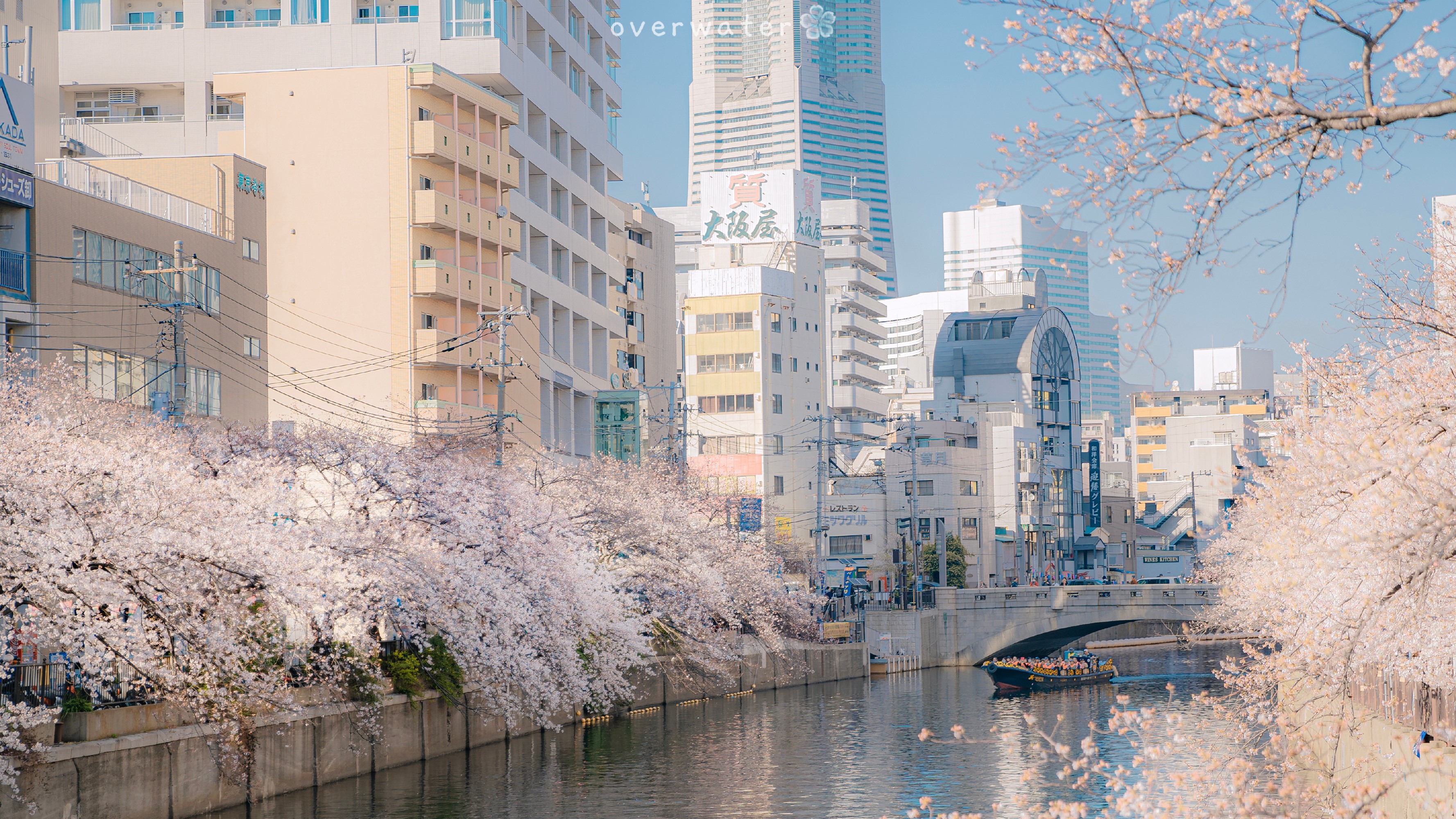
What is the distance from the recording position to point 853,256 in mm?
148625

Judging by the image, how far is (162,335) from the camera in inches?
1602

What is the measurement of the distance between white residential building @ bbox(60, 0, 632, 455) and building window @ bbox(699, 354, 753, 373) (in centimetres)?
3800

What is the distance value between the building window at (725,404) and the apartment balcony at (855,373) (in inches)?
823

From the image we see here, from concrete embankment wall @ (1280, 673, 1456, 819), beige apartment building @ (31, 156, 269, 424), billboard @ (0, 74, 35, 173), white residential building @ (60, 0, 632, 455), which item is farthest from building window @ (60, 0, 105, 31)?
concrete embankment wall @ (1280, 673, 1456, 819)

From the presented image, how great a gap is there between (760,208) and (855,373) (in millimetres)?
19030

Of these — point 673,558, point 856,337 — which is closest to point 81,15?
point 673,558

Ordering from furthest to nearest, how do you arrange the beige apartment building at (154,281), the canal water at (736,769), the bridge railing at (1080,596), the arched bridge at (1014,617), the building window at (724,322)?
1. the building window at (724,322)
2. the arched bridge at (1014,617)
3. the bridge railing at (1080,596)
4. the beige apartment building at (154,281)
5. the canal water at (736,769)

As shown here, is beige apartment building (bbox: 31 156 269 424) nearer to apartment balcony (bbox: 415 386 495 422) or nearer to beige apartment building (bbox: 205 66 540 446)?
beige apartment building (bbox: 205 66 540 446)

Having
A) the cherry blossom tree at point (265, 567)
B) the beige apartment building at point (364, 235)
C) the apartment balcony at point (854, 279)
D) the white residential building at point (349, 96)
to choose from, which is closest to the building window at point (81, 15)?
the white residential building at point (349, 96)

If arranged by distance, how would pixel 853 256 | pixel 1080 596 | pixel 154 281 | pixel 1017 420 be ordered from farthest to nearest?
pixel 853 256
pixel 1017 420
pixel 1080 596
pixel 154 281

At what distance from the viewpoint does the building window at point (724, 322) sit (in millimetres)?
119375

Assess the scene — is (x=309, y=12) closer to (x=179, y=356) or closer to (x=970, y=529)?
(x=179, y=356)

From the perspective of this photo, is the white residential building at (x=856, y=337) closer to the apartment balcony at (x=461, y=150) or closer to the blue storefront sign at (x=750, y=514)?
the blue storefront sign at (x=750, y=514)

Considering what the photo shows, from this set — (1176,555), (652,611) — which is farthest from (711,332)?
(652,611)
